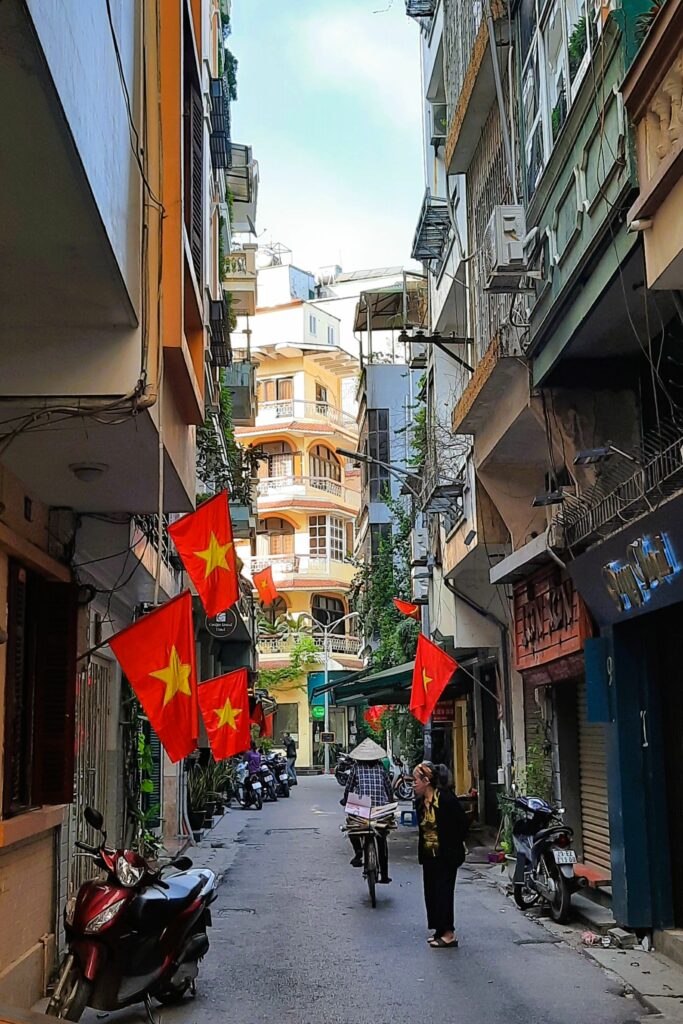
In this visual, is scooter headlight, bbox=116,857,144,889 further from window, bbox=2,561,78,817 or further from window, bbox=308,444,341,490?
window, bbox=308,444,341,490

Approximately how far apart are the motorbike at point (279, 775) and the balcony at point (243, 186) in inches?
634

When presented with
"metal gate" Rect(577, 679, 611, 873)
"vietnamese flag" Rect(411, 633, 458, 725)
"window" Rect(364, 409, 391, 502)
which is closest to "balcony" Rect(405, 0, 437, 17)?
"vietnamese flag" Rect(411, 633, 458, 725)

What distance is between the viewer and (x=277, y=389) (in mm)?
61219

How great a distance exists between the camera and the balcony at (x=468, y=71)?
1098cm

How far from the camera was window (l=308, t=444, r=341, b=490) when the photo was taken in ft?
197

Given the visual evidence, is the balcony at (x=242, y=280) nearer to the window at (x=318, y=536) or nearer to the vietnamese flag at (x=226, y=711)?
the vietnamese flag at (x=226, y=711)

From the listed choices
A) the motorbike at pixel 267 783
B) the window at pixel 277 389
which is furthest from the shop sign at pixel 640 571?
the window at pixel 277 389

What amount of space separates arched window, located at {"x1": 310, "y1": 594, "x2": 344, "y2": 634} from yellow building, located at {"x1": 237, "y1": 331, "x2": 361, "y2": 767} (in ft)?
0.17

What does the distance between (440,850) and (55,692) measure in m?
3.61

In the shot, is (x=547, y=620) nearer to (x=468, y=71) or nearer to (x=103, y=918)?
(x=468, y=71)

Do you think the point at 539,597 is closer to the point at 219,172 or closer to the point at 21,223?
the point at 21,223

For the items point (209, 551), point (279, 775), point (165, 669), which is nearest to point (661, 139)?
point (165, 669)

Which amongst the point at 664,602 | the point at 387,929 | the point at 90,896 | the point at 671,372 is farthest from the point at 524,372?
the point at 90,896

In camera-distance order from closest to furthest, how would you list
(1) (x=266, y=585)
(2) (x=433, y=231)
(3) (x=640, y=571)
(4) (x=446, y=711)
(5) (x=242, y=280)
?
(3) (x=640, y=571) → (2) (x=433, y=231) → (5) (x=242, y=280) → (4) (x=446, y=711) → (1) (x=266, y=585)
